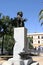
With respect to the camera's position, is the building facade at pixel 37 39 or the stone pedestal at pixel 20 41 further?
the building facade at pixel 37 39

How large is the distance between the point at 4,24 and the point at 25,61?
20585 mm

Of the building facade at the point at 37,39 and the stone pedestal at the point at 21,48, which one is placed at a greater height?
the stone pedestal at the point at 21,48

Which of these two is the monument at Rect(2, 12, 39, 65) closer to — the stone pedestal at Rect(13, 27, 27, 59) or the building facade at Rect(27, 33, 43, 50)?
the stone pedestal at Rect(13, 27, 27, 59)

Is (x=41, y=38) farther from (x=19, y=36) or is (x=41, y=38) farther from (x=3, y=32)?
(x=19, y=36)

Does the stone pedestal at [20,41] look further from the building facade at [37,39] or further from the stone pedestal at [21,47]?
the building facade at [37,39]

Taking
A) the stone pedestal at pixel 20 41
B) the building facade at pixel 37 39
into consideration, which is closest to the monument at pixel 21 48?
the stone pedestal at pixel 20 41

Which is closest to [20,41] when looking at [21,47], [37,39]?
[21,47]

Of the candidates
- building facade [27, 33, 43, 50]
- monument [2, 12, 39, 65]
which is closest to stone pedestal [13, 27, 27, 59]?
monument [2, 12, 39, 65]

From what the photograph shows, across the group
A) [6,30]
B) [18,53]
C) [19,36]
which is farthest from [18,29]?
[6,30]

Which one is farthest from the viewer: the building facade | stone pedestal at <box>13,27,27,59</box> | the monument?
the building facade

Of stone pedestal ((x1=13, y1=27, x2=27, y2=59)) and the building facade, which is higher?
stone pedestal ((x1=13, y1=27, x2=27, y2=59))

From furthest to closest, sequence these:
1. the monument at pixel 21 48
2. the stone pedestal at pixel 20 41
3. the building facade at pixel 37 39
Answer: the building facade at pixel 37 39 → the stone pedestal at pixel 20 41 → the monument at pixel 21 48

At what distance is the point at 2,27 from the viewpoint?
34.8 meters

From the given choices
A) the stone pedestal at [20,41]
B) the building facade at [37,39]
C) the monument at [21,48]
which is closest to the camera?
the monument at [21,48]
